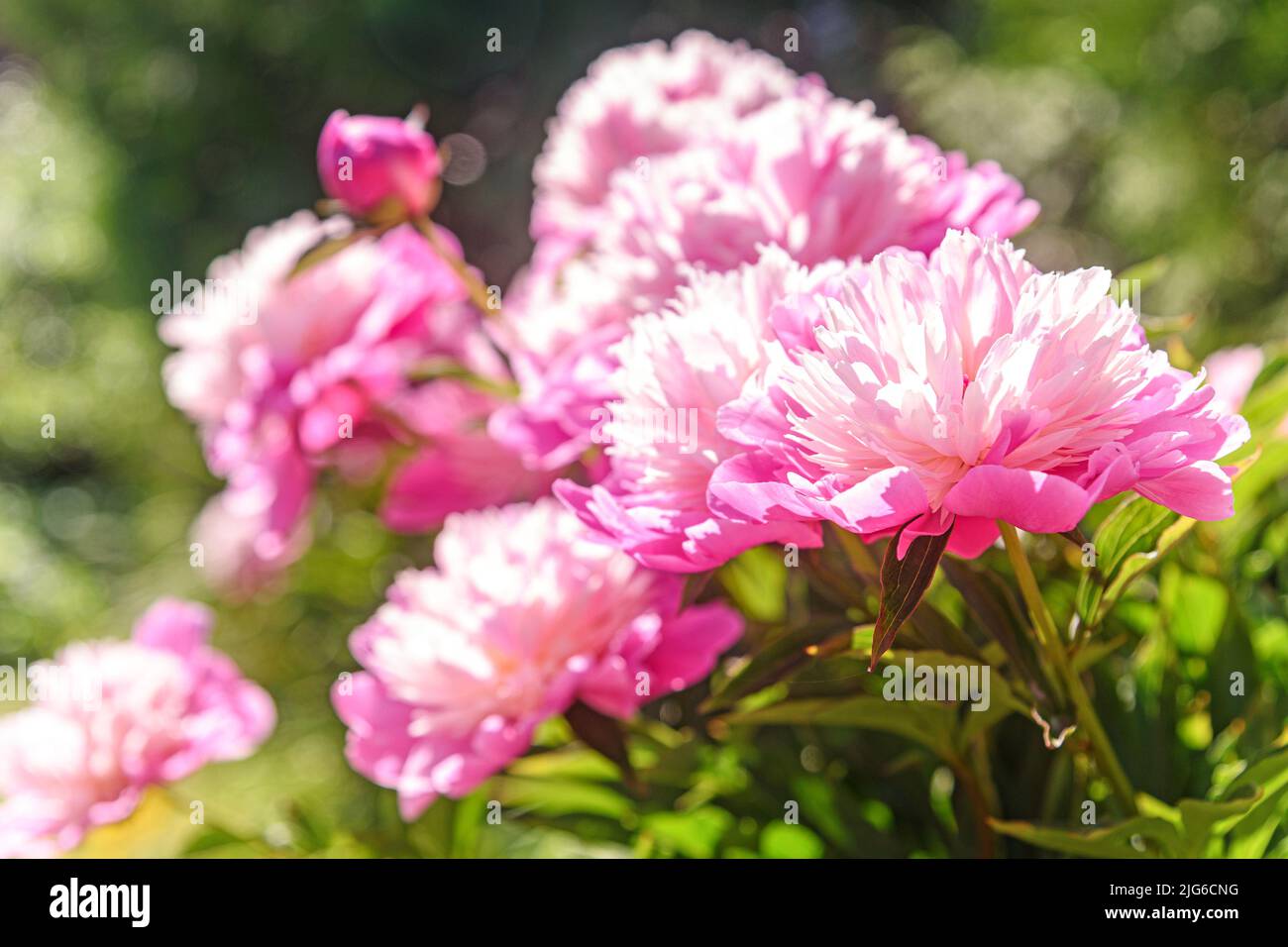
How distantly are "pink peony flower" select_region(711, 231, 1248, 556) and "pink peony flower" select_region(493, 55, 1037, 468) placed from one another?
0.24 ft

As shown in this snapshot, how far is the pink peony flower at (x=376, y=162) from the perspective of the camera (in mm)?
343

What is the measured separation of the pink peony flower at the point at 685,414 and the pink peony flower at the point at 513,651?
2.2 inches

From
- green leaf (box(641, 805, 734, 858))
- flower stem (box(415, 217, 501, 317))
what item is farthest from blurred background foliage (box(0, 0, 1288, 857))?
flower stem (box(415, 217, 501, 317))

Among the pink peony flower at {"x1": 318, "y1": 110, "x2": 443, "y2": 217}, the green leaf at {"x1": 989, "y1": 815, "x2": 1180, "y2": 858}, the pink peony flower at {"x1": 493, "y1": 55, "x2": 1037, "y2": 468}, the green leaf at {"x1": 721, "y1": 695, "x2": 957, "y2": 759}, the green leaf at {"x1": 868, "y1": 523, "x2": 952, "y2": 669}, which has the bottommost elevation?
the green leaf at {"x1": 989, "y1": 815, "x2": 1180, "y2": 858}

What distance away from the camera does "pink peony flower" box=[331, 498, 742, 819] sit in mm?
291

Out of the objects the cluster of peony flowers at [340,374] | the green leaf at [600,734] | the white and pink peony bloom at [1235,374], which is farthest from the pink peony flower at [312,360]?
the white and pink peony bloom at [1235,374]

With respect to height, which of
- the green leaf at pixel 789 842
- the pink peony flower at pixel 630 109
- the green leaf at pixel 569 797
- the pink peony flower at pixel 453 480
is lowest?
the green leaf at pixel 789 842

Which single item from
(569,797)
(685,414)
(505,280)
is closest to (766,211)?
(685,414)

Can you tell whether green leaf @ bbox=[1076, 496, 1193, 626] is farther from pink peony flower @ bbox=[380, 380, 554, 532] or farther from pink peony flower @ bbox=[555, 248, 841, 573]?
pink peony flower @ bbox=[380, 380, 554, 532]

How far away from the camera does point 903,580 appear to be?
0.21m

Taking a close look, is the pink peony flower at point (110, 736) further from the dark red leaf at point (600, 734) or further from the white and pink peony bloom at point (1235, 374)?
the white and pink peony bloom at point (1235, 374)
